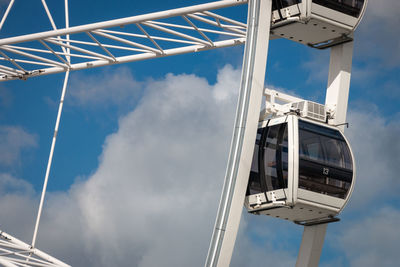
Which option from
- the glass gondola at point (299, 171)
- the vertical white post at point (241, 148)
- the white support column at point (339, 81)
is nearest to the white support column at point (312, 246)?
the glass gondola at point (299, 171)

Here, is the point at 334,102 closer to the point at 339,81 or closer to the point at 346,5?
the point at 339,81

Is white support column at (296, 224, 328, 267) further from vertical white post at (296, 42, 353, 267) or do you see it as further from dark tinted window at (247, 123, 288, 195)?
dark tinted window at (247, 123, 288, 195)

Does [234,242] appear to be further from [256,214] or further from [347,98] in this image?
[347,98]

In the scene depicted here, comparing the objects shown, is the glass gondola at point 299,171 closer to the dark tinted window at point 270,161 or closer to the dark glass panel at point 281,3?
the dark tinted window at point 270,161

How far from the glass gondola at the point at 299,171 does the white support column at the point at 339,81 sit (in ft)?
3.35

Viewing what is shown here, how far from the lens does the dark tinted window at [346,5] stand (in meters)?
27.6

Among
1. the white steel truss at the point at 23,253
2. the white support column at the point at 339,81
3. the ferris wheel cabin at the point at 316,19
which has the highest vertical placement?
the ferris wheel cabin at the point at 316,19

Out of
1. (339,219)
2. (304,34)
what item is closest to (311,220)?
(339,219)

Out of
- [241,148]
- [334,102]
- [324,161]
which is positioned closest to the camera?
[241,148]

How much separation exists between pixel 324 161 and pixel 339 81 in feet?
11.8

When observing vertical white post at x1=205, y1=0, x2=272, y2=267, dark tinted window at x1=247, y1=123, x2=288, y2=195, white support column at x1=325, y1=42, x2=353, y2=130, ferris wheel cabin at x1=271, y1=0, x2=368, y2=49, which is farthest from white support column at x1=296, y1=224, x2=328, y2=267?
ferris wheel cabin at x1=271, y1=0, x2=368, y2=49

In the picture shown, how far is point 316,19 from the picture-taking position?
90.1 ft

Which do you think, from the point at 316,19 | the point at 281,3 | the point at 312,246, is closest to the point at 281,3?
the point at 281,3

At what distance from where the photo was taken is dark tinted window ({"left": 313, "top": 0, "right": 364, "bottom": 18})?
2762 centimetres
